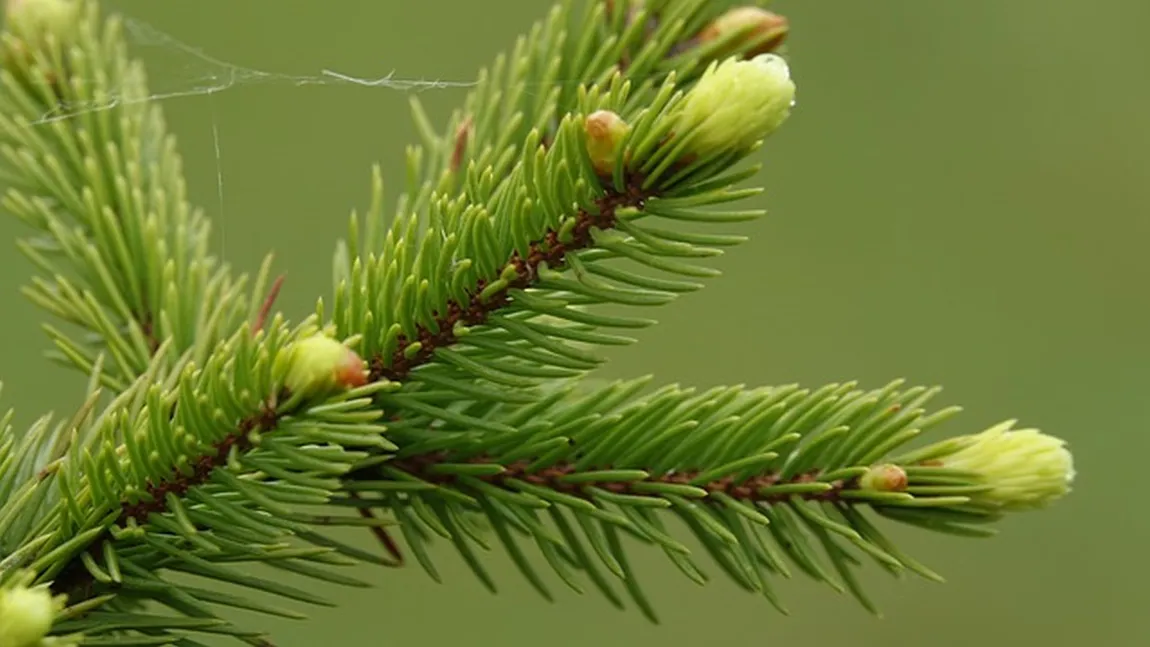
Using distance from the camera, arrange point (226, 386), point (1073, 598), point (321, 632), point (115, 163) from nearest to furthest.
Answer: point (226, 386) → point (115, 163) → point (321, 632) → point (1073, 598)

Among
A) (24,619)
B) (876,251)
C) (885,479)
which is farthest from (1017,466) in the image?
(876,251)

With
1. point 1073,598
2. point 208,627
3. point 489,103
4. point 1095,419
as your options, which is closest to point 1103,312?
point 1095,419

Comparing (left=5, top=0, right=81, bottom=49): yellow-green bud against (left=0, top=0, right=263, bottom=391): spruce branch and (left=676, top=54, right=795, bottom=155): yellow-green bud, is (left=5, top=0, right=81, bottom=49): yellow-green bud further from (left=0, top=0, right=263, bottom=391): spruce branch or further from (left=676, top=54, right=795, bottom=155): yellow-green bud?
(left=676, top=54, right=795, bottom=155): yellow-green bud

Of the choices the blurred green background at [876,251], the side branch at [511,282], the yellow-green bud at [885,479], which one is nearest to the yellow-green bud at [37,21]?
the side branch at [511,282]

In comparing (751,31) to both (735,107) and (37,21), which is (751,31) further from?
(37,21)

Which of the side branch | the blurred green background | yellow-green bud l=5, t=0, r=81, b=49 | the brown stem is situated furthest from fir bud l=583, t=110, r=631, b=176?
the blurred green background

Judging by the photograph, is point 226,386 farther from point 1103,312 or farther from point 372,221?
point 1103,312
